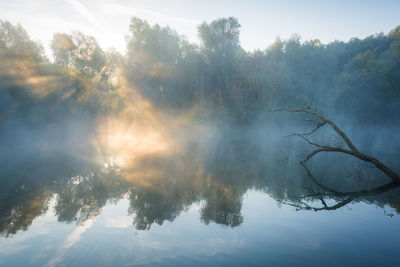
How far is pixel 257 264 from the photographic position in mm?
4844

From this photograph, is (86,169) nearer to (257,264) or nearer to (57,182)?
(57,182)

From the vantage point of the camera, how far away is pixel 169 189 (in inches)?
397

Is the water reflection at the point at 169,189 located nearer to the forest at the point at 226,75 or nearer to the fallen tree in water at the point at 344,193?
the fallen tree in water at the point at 344,193

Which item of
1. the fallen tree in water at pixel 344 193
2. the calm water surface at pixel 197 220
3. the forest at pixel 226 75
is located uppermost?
the forest at pixel 226 75

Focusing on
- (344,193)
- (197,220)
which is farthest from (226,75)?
(197,220)

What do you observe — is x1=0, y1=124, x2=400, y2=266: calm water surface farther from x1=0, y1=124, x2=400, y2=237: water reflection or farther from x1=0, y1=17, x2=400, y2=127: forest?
x1=0, y1=17, x2=400, y2=127: forest

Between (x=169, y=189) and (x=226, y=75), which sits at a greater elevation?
(x=226, y=75)

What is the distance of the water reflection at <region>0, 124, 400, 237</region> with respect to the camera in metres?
7.71

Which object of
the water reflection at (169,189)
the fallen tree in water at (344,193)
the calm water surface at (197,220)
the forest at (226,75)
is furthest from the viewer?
the forest at (226,75)

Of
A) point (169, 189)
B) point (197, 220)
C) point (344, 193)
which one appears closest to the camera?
point (197, 220)

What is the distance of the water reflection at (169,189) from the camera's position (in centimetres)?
771

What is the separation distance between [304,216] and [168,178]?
7.26 metres

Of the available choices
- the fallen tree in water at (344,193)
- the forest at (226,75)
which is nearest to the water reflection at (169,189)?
the fallen tree in water at (344,193)

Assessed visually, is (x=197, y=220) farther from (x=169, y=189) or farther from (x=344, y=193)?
(x=344, y=193)
